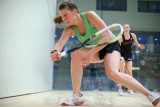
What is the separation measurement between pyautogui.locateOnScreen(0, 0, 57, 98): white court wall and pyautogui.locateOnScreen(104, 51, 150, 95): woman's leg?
2.98ft

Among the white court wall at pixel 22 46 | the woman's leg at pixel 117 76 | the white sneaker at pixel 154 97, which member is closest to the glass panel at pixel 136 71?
the white court wall at pixel 22 46

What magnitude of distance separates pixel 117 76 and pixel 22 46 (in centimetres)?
118

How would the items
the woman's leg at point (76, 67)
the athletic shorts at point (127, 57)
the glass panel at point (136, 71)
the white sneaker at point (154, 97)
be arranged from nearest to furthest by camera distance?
the white sneaker at point (154, 97) → the woman's leg at point (76, 67) → the athletic shorts at point (127, 57) → the glass panel at point (136, 71)

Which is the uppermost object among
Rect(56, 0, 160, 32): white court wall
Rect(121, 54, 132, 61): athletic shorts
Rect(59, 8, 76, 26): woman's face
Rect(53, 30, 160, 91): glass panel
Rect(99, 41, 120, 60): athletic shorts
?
Rect(56, 0, 160, 32): white court wall

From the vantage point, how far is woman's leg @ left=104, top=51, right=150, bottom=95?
Answer: 1189mm

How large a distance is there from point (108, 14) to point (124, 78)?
9.32ft

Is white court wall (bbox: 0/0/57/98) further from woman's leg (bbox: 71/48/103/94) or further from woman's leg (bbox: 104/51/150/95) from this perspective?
woman's leg (bbox: 104/51/150/95)

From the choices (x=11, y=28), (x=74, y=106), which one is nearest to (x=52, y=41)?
(x=11, y=28)

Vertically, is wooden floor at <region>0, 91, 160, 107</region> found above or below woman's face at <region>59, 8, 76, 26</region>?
below

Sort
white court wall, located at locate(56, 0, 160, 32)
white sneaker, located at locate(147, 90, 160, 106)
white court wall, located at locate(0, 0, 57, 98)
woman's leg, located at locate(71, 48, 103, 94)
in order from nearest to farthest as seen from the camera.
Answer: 1. white sneaker, located at locate(147, 90, 160, 106)
2. woman's leg, located at locate(71, 48, 103, 94)
3. white court wall, located at locate(0, 0, 57, 98)
4. white court wall, located at locate(56, 0, 160, 32)

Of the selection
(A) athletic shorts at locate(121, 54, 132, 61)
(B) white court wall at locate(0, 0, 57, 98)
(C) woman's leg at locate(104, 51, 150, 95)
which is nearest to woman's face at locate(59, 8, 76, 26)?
(C) woman's leg at locate(104, 51, 150, 95)

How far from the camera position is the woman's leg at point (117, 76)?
119 centimetres

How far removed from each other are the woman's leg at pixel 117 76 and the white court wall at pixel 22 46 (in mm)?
908

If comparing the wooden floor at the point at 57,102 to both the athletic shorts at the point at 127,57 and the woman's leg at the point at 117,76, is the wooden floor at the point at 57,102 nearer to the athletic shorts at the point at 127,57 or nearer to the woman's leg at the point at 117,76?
the woman's leg at the point at 117,76
